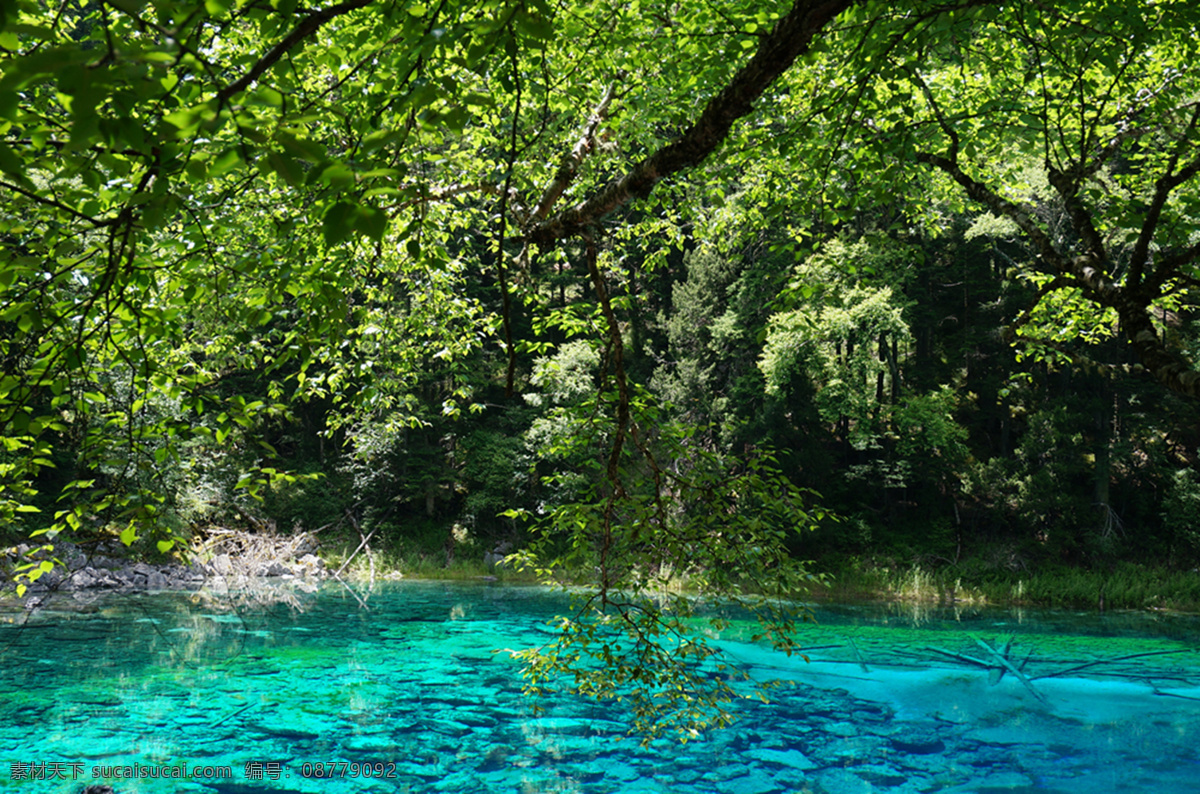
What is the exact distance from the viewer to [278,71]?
1817 mm

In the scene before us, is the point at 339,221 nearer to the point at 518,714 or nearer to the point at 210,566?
the point at 518,714

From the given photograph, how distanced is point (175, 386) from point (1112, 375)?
80.9 feet

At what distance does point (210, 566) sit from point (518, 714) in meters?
14.5

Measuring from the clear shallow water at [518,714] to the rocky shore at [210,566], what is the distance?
359 cm

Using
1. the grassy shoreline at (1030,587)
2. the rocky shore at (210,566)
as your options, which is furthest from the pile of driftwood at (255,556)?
the grassy shoreline at (1030,587)

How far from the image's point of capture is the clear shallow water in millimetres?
7195

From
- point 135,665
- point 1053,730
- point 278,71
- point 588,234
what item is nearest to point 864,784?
point 1053,730

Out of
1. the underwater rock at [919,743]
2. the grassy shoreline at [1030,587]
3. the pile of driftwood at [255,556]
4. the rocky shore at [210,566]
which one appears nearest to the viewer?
the underwater rock at [919,743]

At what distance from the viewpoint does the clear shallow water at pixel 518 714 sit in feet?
23.6

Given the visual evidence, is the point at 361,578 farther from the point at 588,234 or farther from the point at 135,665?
the point at 588,234

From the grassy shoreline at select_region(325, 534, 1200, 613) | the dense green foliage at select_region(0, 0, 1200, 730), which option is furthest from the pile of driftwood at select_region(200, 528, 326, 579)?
the grassy shoreline at select_region(325, 534, 1200, 613)

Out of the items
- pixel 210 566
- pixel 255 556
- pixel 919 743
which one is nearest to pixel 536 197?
pixel 919 743

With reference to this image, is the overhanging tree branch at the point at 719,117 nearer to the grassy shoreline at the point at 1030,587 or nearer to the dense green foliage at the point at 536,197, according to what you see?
the dense green foliage at the point at 536,197

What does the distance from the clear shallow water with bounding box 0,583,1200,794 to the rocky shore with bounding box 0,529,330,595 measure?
359cm
